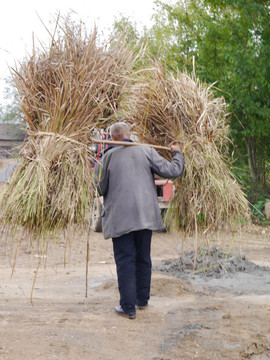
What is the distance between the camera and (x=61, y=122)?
3535 mm

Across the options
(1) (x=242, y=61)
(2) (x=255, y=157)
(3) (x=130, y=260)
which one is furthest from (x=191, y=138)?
(2) (x=255, y=157)

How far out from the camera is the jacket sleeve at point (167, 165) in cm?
392

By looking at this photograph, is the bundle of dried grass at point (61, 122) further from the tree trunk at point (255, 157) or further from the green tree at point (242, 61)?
the tree trunk at point (255, 157)

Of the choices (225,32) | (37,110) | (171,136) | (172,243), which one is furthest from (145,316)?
(225,32)

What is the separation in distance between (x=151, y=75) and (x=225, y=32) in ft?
29.3

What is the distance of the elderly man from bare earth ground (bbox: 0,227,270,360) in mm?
182

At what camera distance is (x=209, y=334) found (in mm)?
3471

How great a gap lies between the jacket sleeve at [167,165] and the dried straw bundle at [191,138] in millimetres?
117

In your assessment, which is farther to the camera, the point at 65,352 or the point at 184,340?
the point at 184,340

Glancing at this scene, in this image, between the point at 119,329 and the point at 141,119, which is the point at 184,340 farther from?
the point at 141,119

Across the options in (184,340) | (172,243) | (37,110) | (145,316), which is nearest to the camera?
(184,340)

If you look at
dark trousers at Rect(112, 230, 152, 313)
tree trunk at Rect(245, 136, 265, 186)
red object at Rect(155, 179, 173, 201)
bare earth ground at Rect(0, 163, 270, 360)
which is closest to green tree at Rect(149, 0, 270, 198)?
tree trunk at Rect(245, 136, 265, 186)

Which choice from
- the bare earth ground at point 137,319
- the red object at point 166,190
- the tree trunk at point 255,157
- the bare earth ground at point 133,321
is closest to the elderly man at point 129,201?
the bare earth ground at point 133,321

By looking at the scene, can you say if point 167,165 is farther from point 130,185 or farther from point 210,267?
point 210,267
